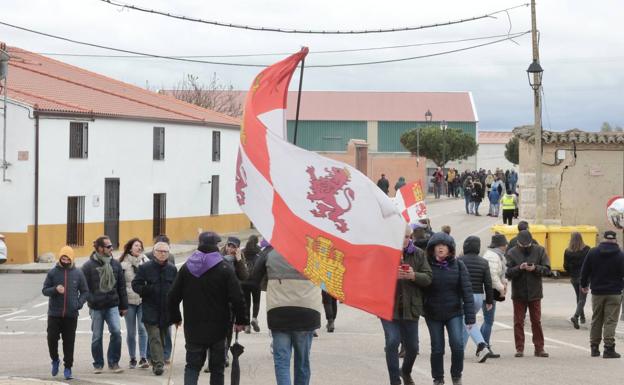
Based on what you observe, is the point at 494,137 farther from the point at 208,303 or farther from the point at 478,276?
the point at 208,303

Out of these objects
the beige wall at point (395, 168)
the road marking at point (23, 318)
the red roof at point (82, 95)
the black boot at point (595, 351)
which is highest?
the red roof at point (82, 95)

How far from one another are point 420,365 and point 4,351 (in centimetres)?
565

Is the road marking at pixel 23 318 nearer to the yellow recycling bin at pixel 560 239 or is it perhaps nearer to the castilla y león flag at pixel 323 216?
the castilla y león flag at pixel 323 216

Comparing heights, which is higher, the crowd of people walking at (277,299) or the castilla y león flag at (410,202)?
the castilla y león flag at (410,202)

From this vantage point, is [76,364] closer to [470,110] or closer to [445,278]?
[445,278]

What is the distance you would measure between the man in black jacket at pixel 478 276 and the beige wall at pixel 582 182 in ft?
56.2

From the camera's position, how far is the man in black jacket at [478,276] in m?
13.1

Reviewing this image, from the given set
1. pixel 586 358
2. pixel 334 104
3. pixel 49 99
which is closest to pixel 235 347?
pixel 586 358

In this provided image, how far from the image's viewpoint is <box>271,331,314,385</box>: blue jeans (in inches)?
398

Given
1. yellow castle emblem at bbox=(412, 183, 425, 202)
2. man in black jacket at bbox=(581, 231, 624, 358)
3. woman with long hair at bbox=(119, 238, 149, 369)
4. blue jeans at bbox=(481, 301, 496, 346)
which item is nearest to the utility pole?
yellow castle emblem at bbox=(412, 183, 425, 202)

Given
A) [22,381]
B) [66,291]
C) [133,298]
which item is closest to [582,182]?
[133,298]

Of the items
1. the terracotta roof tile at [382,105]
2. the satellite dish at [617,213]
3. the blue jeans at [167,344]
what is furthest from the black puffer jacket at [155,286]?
the terracotta roof tile at [382,105]

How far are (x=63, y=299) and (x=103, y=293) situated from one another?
469 millimetres

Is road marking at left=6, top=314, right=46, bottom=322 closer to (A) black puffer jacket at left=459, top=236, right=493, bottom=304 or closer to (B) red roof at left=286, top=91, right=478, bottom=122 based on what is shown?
(A) black puffer jacket at left=459, top=236, right=493, bottom=304
